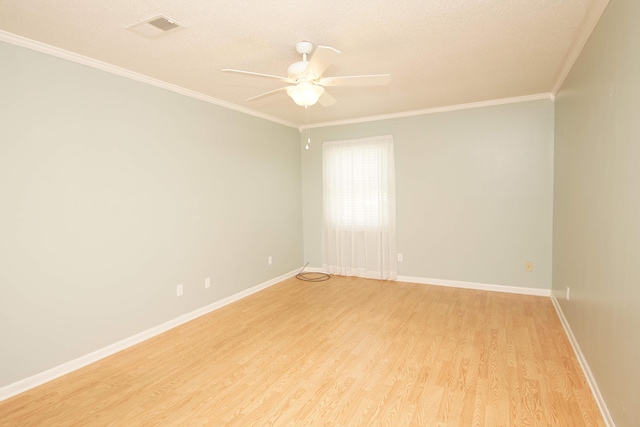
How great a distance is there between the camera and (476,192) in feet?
14.8

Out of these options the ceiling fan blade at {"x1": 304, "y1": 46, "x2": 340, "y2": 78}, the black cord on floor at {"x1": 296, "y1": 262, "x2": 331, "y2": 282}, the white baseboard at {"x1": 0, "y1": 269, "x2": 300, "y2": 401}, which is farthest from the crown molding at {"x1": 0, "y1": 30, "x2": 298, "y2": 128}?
the black cord on floor at {"x1": 296, "y1": 262, "x2": 331, "y2": 282}

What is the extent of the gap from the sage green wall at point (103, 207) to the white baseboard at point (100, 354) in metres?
0.05

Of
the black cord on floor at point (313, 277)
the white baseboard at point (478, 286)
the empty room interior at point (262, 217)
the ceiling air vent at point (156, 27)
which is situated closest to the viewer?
the empty room interior at point (262, 217)

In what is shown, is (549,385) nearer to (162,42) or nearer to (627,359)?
(627,359)

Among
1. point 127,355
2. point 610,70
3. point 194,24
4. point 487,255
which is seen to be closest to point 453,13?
point 610,70

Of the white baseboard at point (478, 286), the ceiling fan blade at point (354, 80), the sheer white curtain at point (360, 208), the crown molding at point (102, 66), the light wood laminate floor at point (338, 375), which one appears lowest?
the light wood laminate floor at point (338, 375)

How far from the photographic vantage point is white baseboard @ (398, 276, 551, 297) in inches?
167

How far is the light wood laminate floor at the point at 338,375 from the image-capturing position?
2.06 metres

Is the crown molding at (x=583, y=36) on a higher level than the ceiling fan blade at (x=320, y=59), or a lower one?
higher

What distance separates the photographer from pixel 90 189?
9.09 ft

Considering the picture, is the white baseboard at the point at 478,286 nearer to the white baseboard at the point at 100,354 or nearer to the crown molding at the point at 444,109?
the crown molding at the point at 444,109

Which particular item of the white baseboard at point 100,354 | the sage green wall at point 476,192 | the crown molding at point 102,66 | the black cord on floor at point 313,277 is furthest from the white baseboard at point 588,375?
the crown molding at point 102,66

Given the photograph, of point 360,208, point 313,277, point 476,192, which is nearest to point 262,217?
point 313,277

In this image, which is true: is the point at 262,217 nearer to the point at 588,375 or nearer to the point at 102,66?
the point at 102,66
